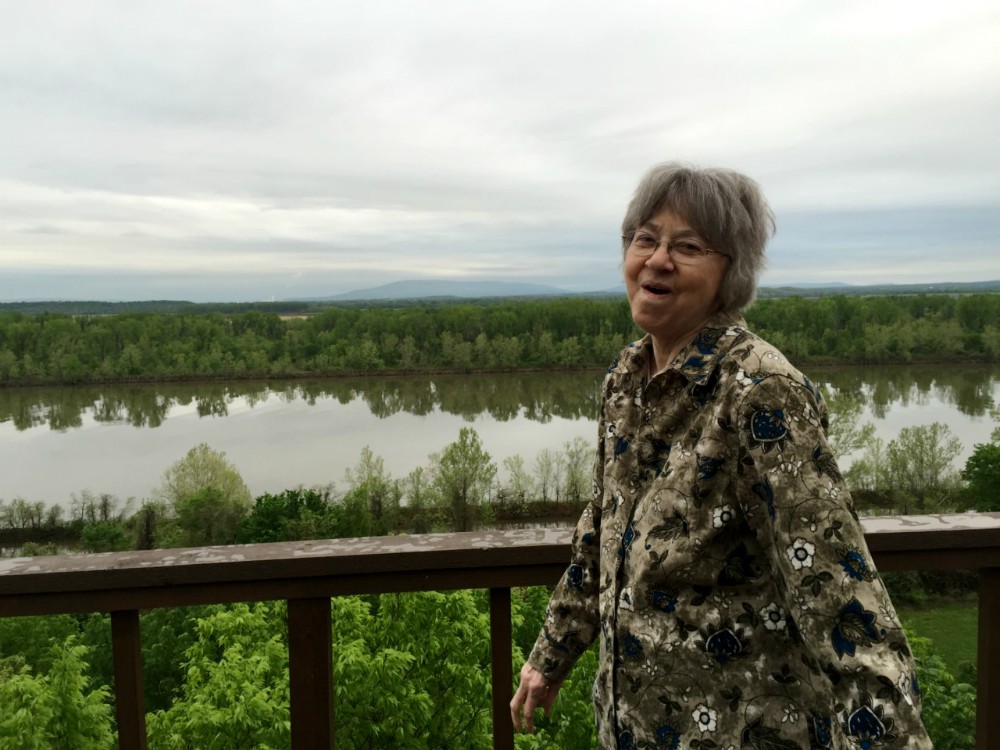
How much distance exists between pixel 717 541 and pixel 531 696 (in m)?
0.51

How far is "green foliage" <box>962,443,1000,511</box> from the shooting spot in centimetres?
2683

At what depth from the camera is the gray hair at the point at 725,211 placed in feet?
3.80

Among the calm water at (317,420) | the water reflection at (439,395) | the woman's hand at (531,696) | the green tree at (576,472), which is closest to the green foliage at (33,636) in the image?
the calm water at (317,420)

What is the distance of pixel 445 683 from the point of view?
8.60 m

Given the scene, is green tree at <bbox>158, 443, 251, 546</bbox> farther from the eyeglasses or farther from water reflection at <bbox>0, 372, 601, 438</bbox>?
the eyeglasses

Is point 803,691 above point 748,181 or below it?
below

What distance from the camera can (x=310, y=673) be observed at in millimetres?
1389

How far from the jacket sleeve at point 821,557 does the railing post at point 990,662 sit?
716 mm

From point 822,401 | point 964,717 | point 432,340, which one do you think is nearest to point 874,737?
point 822,401

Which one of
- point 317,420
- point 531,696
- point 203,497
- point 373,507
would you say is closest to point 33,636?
point 203,497

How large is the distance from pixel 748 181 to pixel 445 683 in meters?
8.36

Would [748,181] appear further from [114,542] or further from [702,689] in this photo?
[114,542]

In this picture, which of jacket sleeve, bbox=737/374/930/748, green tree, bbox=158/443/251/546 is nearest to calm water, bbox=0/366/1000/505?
green tree, bbox=158/443/251/546

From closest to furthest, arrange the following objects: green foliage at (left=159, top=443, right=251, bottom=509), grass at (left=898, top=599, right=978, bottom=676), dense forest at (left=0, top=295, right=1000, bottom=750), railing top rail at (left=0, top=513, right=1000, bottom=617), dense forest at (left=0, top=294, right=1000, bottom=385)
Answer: railing top rail at (left=0, top=513, right=1000, bottom=617) < dense forest at (left=0, top=295, right=1000, bottom=750) < grass at (left=898, top=599, right=978, bottom=676) < green foliage at (left=159, top=443, right=251, bottom=509) < dense forest at (left=0, top=294, right=1000, bottom=385)
